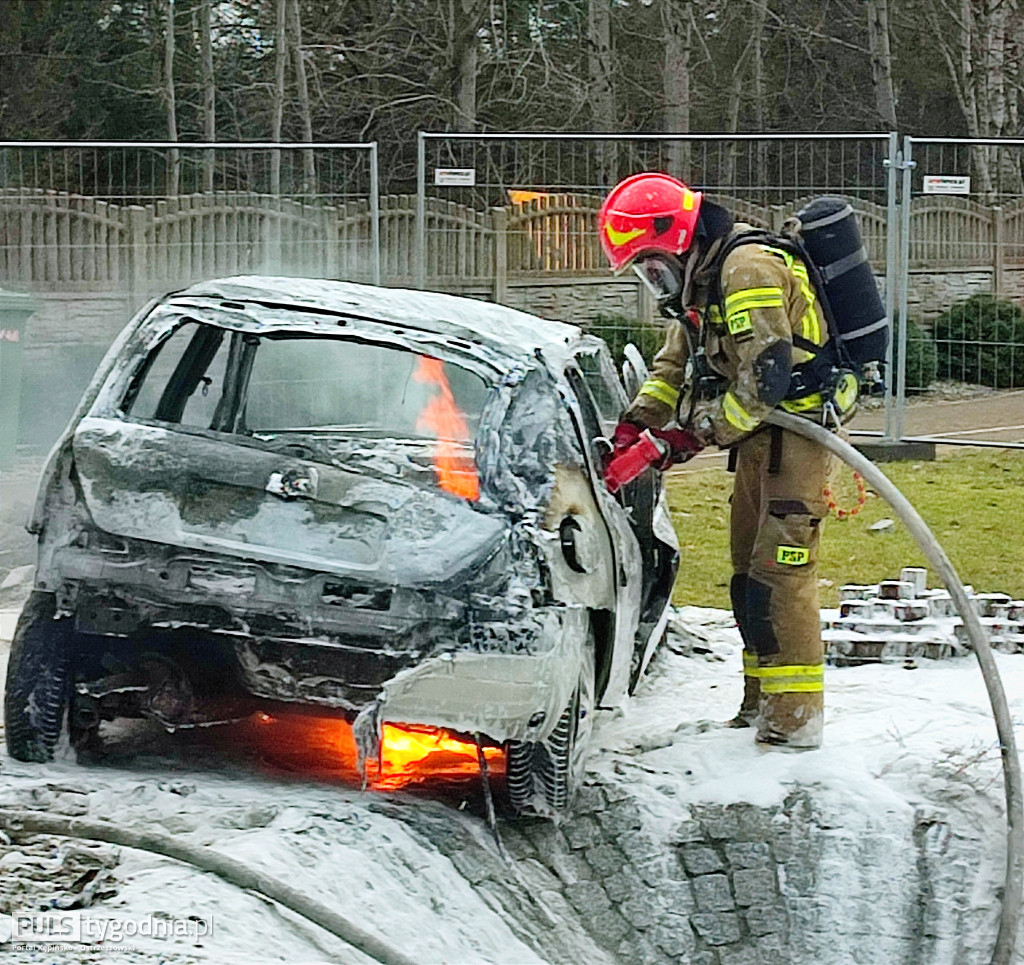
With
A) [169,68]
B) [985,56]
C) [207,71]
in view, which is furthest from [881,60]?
[169,68]

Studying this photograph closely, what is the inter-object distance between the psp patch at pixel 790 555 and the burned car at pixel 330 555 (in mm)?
542

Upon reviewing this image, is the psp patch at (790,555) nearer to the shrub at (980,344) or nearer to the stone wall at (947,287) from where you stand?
the stone wall at (947,287)

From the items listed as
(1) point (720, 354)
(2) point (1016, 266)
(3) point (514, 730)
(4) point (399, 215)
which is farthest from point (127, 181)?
(3) point (514, 730)

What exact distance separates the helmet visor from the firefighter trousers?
59 centimetres

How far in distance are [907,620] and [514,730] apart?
3.24 m

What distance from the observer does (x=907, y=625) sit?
7898 millimetres

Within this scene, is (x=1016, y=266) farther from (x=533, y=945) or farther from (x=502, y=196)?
(x=533, y=945)

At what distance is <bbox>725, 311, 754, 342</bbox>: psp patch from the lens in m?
5.87

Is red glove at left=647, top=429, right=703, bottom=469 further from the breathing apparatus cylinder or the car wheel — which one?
the car wheel

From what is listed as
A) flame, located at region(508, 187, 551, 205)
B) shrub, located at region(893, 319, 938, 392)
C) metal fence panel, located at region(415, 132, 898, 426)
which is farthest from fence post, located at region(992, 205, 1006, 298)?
flame, located at region(508, 187, 551, 205)

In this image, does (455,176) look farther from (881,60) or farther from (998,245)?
(881,60)

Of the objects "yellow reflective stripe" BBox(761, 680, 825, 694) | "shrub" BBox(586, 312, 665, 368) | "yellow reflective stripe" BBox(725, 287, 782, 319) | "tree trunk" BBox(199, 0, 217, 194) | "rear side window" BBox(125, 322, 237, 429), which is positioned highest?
"tree trunk" BBox(199, 0, 217, 194)

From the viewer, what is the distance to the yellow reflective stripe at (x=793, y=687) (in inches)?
242

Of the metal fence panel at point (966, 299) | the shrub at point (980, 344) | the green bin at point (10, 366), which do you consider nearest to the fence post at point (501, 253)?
the metal fence panel at point (966, 299)
